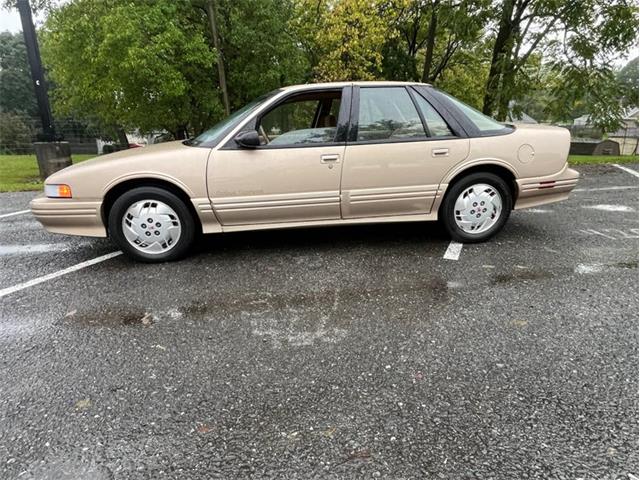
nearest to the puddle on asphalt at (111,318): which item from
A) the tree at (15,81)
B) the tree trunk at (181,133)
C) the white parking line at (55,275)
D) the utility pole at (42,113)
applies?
the white parking line at (55,275)

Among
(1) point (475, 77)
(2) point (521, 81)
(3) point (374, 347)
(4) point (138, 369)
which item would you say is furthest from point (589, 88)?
(4) point (138, 369)

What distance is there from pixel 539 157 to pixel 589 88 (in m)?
10.5

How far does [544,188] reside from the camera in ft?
13.8

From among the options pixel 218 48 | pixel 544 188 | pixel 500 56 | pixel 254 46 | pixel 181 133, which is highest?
pixel 254 46

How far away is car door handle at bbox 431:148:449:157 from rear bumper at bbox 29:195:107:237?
3138 millimetres

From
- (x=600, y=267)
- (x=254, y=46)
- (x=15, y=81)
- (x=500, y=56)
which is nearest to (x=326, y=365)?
(x=600, y=267)

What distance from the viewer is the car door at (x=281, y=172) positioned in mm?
3756

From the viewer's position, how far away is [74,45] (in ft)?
37.1

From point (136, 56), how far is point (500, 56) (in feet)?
33.4

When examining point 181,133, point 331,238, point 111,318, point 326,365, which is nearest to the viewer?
point 326,365

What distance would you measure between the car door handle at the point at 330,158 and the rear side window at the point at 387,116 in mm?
288

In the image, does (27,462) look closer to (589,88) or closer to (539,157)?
(539,157)

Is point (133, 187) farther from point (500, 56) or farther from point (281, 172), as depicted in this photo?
Result: point (500, 56)

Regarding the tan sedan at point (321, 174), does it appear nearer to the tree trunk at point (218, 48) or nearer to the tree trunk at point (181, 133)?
the tree trunk at point (218, 48)
